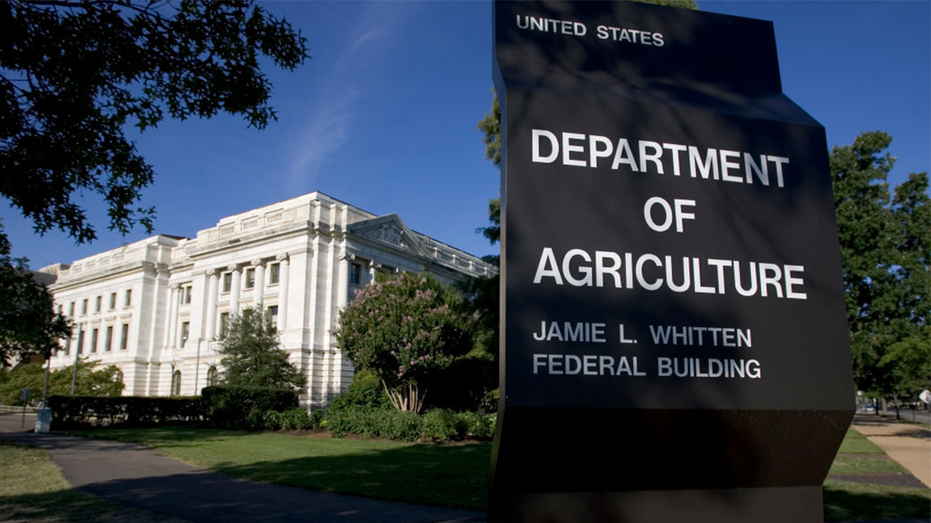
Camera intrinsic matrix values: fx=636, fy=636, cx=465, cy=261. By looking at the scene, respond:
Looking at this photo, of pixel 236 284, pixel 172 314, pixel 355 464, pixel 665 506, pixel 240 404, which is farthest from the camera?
pixel 172 314

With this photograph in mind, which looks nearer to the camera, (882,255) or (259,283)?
(882,255)

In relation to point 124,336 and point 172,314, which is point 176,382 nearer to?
point 172,314

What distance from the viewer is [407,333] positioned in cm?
2594

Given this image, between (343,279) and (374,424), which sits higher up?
(343,279)

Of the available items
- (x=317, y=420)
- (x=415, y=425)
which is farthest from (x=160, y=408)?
(x=415, y=425)

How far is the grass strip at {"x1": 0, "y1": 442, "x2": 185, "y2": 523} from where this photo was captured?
308 inches

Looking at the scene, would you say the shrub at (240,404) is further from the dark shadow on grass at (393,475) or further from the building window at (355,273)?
the building window at (355,273)

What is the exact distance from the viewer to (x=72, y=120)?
750 cm

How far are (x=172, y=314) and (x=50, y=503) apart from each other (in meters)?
52.1

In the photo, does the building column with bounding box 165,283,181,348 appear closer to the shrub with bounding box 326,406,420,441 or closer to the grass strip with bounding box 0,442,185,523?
the shrub with bounding box 326,406,420,441

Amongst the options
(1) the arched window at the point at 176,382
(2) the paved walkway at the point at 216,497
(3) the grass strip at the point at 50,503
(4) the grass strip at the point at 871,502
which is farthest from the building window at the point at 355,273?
(4) the grass strip at the point at 871,502

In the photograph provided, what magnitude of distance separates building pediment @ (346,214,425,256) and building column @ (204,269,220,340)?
43.6 ft

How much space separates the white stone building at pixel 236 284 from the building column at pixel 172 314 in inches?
5.2

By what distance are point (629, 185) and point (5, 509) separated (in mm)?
9331
